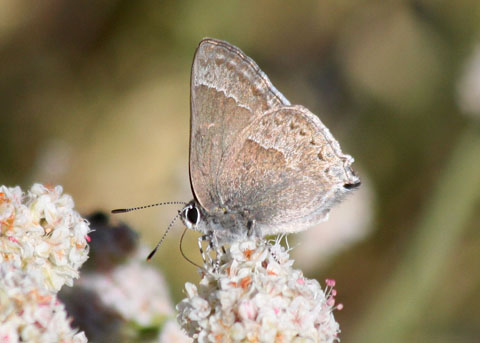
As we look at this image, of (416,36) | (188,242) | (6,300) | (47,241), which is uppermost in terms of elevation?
(416,36)

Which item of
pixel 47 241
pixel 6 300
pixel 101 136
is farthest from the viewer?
pixel 101 136

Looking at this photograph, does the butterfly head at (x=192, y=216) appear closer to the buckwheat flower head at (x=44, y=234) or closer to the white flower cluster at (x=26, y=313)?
the buckwheat flower head at (x=44, y=234)

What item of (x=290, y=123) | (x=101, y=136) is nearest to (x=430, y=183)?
(x=290, y=123)

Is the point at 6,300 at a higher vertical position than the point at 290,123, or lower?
lower

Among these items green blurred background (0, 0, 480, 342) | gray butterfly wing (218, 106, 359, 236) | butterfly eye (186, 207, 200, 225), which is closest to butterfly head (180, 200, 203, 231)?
butterfly eye (186, 207, 200, 225)

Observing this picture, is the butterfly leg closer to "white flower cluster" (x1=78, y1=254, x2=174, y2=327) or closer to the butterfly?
the butterfly

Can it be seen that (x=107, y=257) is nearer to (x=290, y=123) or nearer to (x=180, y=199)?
(x=290, y=123)

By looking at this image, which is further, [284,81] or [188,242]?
[284,81]
